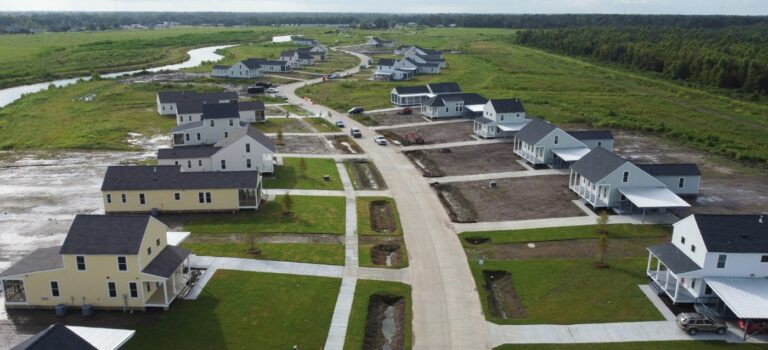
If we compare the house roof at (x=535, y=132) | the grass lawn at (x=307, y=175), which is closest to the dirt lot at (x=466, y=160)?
the house roof at (x=535, y=132)

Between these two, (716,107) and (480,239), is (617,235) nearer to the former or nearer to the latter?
(480,239)

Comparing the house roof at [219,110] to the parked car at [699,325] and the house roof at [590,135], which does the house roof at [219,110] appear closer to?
the house roof at [590,135]

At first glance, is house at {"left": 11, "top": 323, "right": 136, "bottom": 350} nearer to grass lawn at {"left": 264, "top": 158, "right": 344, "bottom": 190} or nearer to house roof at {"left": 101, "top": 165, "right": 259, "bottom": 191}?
house roof at {"left": 101, "top": 165, "right": 259, "bottom": 191}

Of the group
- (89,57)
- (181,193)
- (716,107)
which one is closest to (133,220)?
(181,193)

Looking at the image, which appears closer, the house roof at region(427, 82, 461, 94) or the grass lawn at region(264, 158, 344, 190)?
the grass lawn at region(264, 158, 344, 190)

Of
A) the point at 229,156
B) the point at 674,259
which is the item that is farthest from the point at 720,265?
the point at 229,156

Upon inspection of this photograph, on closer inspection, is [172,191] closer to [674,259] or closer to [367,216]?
[367,216]

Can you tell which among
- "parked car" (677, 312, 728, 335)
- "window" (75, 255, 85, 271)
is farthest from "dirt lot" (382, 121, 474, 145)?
"window" (75, 255, 85, 271)
